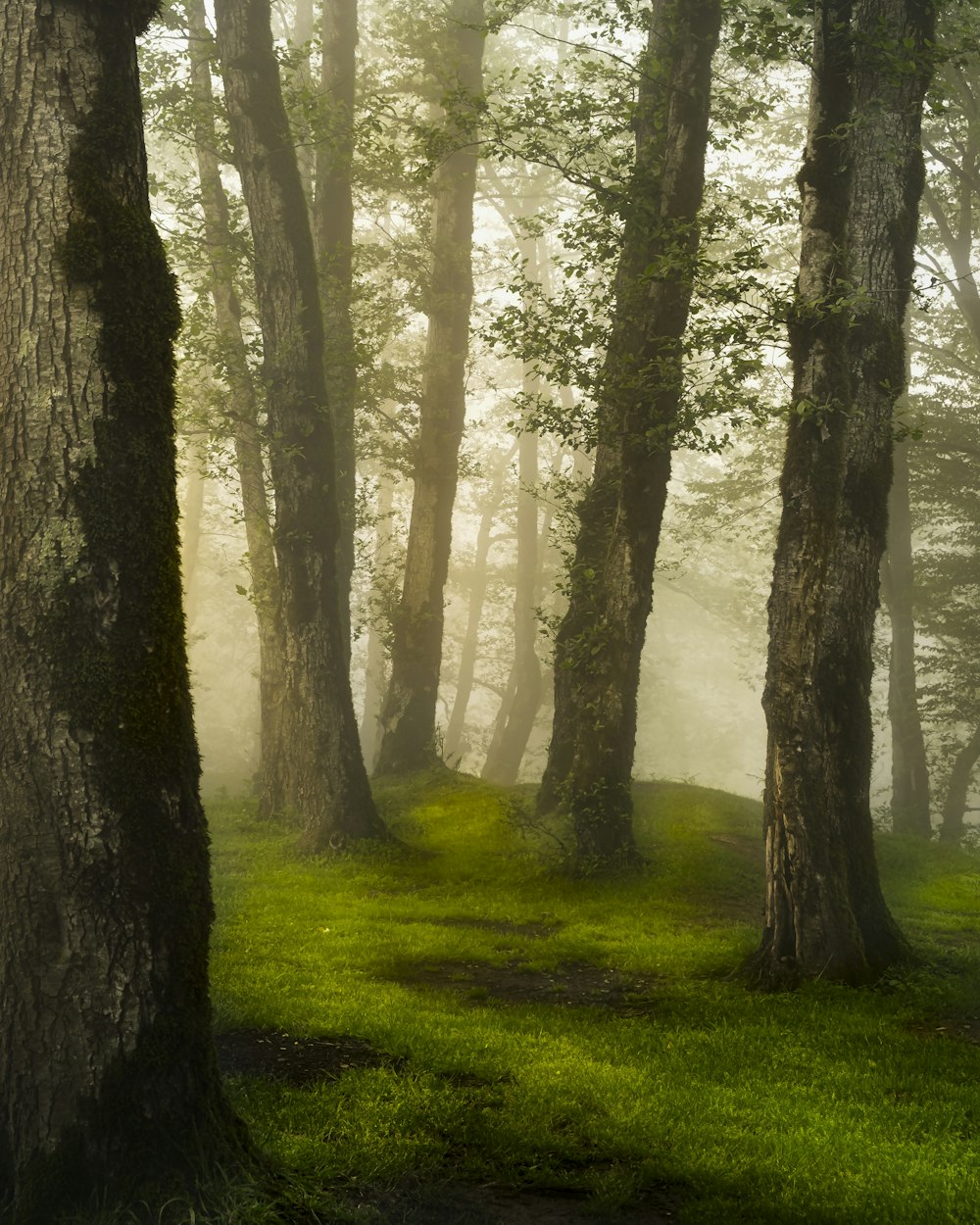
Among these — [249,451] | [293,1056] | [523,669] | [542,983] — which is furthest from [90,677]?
[523,669]

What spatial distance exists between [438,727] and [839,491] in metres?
12.6

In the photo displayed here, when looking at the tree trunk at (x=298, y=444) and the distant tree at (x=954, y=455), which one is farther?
the distant tree at (x=954, y=455)

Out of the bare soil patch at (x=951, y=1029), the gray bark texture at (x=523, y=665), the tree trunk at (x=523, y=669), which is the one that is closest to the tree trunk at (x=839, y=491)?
the bare soil patch at (x=951, y=1029)

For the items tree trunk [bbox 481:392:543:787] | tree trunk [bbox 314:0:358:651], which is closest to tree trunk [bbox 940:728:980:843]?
tree trunk [bbox 481:392:543:787]

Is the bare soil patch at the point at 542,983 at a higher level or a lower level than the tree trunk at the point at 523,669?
lower

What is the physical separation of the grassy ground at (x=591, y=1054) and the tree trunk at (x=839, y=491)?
0.80 meters

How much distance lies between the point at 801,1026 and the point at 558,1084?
7.33 feet

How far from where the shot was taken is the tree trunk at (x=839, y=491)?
361 inches

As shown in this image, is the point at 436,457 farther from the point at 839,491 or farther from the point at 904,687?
the point at 839,491

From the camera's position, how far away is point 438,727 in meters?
21.1

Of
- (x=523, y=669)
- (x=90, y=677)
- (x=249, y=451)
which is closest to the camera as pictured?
(x=90, y=677)

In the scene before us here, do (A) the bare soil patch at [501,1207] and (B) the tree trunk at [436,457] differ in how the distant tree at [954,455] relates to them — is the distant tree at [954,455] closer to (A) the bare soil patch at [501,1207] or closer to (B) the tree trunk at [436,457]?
(B) the tree trunk at [436,457]

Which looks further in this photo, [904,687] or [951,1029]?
[904,687]

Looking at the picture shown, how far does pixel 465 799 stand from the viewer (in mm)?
17781
